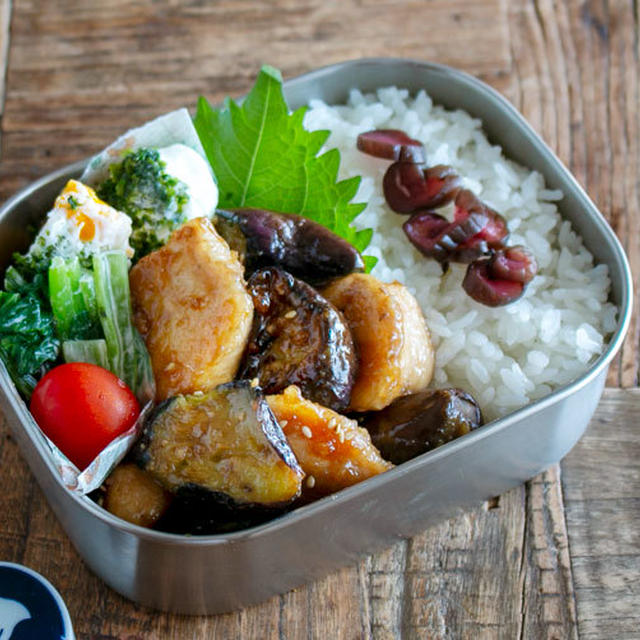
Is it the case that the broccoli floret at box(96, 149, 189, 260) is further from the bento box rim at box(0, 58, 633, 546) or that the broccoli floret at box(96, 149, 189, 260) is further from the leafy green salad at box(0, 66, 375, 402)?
the bento box rim at box(0, 58, 633, 546)

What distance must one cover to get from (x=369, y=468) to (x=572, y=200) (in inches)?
48.4

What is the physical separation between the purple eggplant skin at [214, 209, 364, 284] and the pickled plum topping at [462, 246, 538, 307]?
0.38 metres

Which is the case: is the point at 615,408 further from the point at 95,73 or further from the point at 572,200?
the point at 95,73

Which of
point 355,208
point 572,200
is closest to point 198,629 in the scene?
point 355,208

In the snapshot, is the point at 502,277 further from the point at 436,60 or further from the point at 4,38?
the point at 4,38

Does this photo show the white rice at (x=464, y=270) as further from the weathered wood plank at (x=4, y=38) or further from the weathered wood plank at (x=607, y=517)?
the weathered wood plank at (x=4, y=38)

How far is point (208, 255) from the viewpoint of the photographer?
8.62ft

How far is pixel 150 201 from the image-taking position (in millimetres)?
2898

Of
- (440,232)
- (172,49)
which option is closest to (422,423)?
(440,232)

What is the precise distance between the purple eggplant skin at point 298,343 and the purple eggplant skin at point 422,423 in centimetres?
13

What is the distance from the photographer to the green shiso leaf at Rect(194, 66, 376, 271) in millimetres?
3137

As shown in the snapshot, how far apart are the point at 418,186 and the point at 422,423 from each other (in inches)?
36.2

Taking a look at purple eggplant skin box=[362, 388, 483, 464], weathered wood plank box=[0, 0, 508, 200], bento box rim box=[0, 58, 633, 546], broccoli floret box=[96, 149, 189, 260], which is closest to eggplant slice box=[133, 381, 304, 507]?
bento box rim box=[0, 58, 633, 546]

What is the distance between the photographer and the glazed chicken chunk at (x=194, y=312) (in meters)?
2.56
